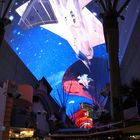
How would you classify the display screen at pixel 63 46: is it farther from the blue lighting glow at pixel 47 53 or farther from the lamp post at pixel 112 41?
the lamp post at pixel 112 41

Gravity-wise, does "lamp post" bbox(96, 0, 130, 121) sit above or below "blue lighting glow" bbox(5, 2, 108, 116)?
below

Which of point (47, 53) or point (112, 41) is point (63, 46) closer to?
point (47, 53)

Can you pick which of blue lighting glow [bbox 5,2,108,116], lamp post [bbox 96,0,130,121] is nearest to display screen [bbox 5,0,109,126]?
blue lighting glow [bbox 5,2,108,116]

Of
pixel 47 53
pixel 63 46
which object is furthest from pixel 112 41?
pixel 63 46

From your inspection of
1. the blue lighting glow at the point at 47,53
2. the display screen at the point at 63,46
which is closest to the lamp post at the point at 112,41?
the display screen at the point at 63,46

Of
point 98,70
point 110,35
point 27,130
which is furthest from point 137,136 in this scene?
point 98,70

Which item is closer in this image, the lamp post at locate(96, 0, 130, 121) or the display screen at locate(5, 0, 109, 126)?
the lamp post at locate(96, 0, 130, 121)

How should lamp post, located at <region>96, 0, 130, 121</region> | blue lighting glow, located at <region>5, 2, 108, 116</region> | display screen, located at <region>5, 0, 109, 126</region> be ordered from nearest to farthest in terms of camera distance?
1. lamp post, located at <region>96, 0, 130, 121</region>
2. blue lighting glow, located at <region>5, 2, 108, 116</region>
3. display screen, located at <region>5, 0, 109, 126</region>

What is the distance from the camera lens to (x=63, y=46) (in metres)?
58.9

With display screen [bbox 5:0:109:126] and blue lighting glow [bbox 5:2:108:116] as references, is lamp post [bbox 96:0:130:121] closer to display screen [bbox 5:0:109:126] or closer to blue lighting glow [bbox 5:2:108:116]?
display screen [bbox 5:0:109:126]

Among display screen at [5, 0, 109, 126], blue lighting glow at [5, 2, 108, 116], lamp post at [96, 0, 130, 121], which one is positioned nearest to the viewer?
lamp post at [96, 0, 130, 121]

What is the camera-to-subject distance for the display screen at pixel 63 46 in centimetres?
4322

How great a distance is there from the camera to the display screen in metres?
43.2

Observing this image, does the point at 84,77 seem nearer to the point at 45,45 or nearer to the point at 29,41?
the point at 45,45
